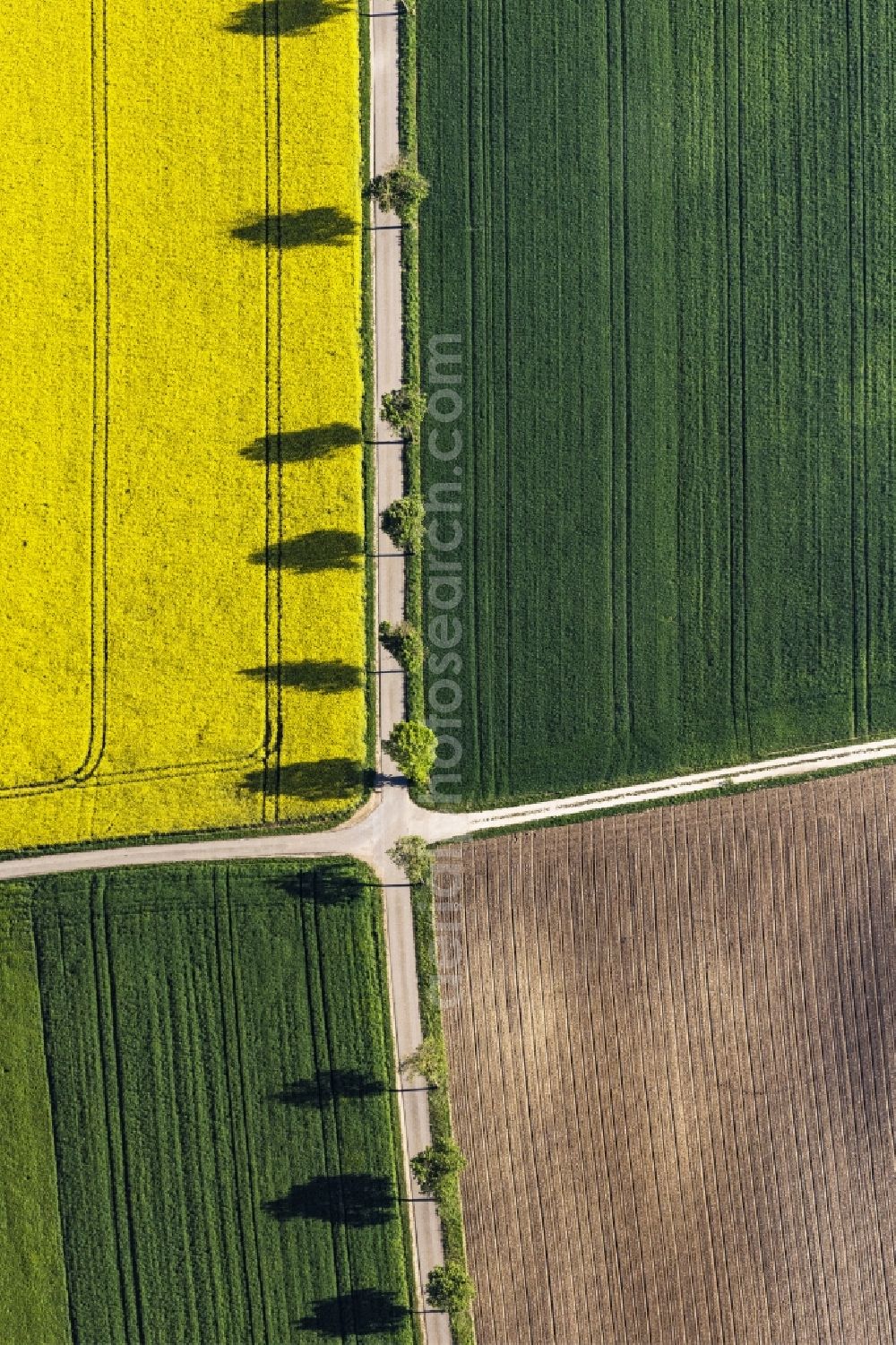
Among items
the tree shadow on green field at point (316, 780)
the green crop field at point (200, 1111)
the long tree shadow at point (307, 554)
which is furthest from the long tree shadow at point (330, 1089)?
the long tree shadow at point (307, 554)

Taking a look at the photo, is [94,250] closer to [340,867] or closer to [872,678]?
[340,867]

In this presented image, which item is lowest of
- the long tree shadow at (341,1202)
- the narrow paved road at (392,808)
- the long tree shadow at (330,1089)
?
the long tree shadow at (341,1202)

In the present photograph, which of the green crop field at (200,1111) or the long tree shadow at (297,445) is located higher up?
the long tree shadow at (297,445)

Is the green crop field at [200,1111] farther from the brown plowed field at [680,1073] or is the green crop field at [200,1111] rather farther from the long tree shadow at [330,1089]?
the brown plowed field at [680,1073]

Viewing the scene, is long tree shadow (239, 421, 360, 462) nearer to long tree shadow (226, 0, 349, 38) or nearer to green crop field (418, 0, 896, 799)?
green crop field (418, 0, 896, 799)

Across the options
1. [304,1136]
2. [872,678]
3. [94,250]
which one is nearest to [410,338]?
[94,250]

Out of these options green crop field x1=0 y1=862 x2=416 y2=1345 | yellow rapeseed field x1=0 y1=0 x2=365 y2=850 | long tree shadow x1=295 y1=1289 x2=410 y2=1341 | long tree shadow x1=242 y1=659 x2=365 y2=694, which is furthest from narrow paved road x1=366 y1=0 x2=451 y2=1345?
long tree shadow x1=242 y1=659 x2=365 y2=694

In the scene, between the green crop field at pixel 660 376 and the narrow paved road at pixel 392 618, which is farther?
the green crop field at pixel 660 376
